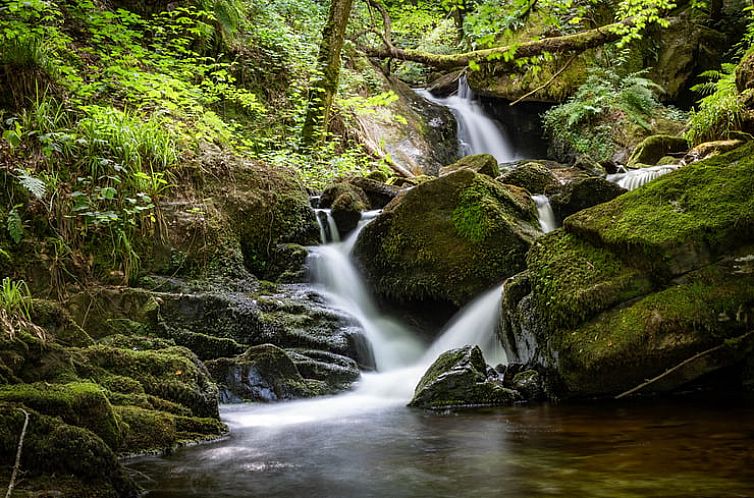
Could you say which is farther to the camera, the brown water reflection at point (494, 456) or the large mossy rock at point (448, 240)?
the large mossy rock at point (448, 240)

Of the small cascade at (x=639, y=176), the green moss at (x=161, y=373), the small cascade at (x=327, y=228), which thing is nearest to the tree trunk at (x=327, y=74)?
the small cascade at (x=327, y=228)

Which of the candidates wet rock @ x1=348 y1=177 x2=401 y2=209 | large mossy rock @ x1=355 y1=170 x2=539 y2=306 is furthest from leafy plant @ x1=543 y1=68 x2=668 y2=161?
large mossy rock @ x1=355 y1=170 x2=539 y2=306

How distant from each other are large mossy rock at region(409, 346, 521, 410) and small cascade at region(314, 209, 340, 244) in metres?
3.50

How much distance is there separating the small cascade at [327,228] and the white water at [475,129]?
7.66 metres

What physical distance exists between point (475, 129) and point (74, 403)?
14166 mm

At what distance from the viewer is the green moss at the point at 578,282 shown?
4414 mm

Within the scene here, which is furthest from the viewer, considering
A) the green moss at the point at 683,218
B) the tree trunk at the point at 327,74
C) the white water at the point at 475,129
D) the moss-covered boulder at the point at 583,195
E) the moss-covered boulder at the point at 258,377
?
the white water at the point at 475,129

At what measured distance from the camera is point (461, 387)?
4.45 m

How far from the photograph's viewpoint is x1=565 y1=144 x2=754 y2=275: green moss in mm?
4270

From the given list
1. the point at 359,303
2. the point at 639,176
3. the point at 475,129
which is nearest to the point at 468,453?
the point at 359,303

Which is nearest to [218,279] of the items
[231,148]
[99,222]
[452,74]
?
[99,222]

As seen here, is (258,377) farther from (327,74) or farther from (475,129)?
(475,129)

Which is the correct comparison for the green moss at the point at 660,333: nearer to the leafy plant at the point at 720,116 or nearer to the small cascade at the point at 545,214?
the small cascade at the point at 545,214

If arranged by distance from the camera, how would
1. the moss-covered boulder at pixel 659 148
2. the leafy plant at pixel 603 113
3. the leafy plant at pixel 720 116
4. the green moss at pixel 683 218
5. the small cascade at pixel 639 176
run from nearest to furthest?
the green moss at pixel 683 218 < the small cascade at pixel 639 176 < the leafy plant at pixel 720 116 < the moss-covered boulder at pixel 659 148 < the leafy plant at pixel 603 113
